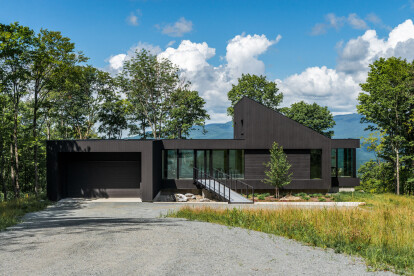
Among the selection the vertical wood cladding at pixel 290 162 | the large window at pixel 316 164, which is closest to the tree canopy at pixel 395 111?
the large window at pixel 316 164

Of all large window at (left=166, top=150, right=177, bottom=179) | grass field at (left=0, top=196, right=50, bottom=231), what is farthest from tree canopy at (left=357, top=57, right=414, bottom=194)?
grass field at (left=0, top=196, right=50, bottom=231)

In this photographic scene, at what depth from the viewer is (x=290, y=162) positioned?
2134cm

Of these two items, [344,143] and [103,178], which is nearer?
[103,178]

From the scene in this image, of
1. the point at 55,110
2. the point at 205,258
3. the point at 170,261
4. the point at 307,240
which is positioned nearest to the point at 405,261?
the point at 307,240

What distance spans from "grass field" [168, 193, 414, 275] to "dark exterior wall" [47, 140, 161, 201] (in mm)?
6414

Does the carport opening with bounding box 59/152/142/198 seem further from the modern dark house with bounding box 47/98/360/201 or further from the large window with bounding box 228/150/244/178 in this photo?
the large window with bounding box 228/150/244/178

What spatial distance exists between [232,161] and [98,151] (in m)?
8.36

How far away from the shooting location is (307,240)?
26.5 feet

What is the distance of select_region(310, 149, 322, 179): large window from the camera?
21.7m

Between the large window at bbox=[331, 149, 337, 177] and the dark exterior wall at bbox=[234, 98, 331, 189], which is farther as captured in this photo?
the large window at bbox=[331, 149, 337, 177]

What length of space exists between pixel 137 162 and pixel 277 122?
9.22m

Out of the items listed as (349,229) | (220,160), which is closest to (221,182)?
(220,160)

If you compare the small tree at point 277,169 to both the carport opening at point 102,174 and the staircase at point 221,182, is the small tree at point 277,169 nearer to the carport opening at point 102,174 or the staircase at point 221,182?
the staircase at point 221,182

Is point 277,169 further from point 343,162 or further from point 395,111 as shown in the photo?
point 395,111
